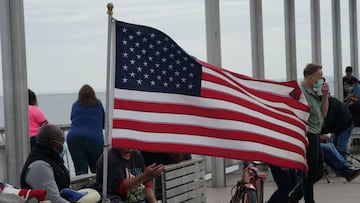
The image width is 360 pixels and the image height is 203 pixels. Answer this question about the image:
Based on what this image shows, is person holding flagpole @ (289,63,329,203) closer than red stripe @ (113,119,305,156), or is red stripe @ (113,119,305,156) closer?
red stripe @ (113,119,305,156)

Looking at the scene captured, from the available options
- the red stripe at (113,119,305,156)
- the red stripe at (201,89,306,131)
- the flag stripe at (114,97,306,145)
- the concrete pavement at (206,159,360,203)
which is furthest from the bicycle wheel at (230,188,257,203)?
the concrete pavement at (206,159,360,203)

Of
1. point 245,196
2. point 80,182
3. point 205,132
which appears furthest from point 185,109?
point 245,196

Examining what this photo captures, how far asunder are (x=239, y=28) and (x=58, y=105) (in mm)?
3910

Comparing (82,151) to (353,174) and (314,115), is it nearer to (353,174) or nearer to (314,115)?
(314,115)

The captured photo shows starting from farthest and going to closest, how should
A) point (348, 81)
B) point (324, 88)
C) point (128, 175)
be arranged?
point (348, 81), point (324, 88), point (128, 175)

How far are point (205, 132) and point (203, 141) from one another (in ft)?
0.25

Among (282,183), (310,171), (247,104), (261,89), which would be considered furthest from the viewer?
(282,183)

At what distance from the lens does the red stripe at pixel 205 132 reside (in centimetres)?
613

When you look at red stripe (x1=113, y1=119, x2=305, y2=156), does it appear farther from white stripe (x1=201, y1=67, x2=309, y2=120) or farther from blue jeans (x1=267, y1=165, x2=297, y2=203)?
→ blue jeans (x1=267, y1=165, x2=297, y2=203)

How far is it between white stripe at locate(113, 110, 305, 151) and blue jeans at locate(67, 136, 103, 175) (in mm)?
4190

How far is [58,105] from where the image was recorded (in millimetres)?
12773

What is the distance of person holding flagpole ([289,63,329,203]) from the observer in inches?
360

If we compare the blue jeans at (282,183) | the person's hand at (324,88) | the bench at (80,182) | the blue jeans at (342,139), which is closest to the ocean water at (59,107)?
the blue jeans at (282,183)

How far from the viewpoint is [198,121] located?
21.2ft
